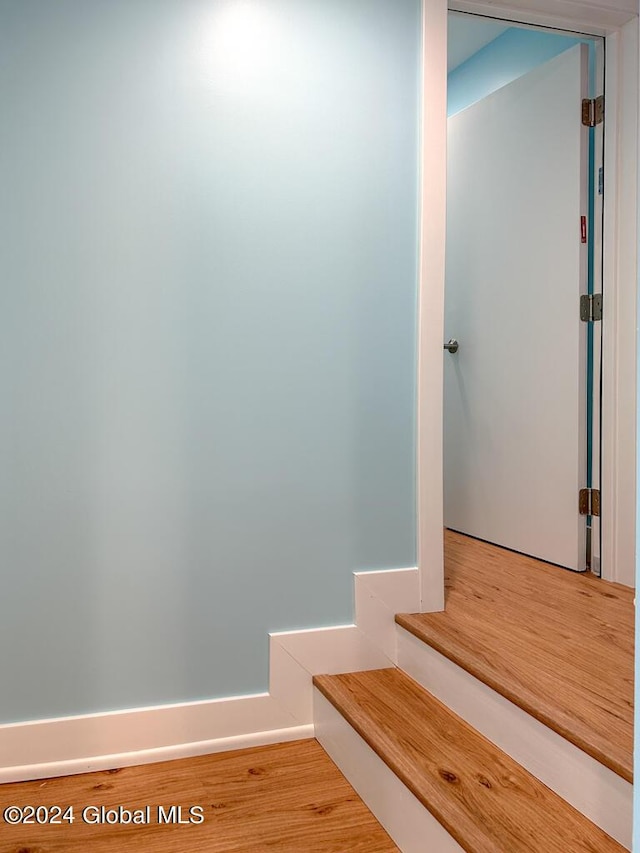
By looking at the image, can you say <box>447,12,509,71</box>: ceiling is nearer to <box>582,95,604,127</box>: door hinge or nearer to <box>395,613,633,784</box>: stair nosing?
<box>582,95,604,127</box>: door hinge

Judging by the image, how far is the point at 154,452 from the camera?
2008mm

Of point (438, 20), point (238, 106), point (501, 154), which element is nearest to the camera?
point (238, 106)

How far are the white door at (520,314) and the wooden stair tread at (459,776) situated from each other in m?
1.11

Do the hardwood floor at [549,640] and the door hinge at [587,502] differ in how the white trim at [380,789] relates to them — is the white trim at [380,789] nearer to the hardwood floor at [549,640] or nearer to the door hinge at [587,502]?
the hardwood floor at [549,640]

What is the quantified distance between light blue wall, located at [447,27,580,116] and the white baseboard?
86.1 inches

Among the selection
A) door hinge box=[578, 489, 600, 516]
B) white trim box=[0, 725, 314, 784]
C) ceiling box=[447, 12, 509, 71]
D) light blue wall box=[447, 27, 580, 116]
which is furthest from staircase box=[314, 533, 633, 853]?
ceiling box=[447, 12, 509, 71]

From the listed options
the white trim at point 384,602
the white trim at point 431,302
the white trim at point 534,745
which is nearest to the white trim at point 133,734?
the white trim at point 384,602

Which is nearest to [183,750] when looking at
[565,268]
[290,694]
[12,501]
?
[290,694]

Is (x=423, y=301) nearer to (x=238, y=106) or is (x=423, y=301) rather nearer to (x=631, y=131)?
(x=238, y=106)

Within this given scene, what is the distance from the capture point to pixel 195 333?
2.03 metres

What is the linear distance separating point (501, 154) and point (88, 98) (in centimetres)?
177

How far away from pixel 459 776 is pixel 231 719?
74 centimetres

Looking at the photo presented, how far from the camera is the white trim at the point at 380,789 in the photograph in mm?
1500

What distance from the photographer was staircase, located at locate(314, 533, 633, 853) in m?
1.39
